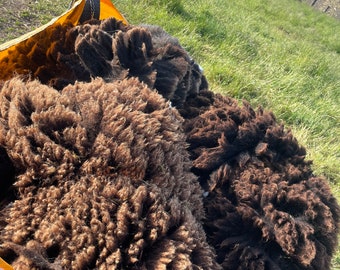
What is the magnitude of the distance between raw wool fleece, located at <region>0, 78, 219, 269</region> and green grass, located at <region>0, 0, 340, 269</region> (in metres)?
1.89

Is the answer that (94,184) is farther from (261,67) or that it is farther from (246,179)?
(261,67)

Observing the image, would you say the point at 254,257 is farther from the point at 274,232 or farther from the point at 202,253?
the point at 202,253

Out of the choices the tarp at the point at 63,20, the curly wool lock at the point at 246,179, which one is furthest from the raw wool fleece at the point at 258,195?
the tarp at the point at 63,20

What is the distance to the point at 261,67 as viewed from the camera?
395 centimetres

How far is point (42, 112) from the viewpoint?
676 mm

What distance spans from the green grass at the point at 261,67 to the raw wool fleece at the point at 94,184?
189cm

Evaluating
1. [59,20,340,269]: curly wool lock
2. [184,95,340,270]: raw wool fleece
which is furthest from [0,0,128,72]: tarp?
[184,95,340,270]: raw wool fleece

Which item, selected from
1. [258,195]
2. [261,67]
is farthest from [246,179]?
[261,67]

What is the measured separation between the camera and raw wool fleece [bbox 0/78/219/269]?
1.89 feet

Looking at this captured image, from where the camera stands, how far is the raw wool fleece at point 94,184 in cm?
58

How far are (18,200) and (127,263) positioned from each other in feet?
0.64

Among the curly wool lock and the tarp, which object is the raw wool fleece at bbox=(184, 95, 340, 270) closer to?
the curly wool lock

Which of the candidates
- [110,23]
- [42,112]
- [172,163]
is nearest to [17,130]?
[42,112]

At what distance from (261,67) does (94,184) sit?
11.7ft
